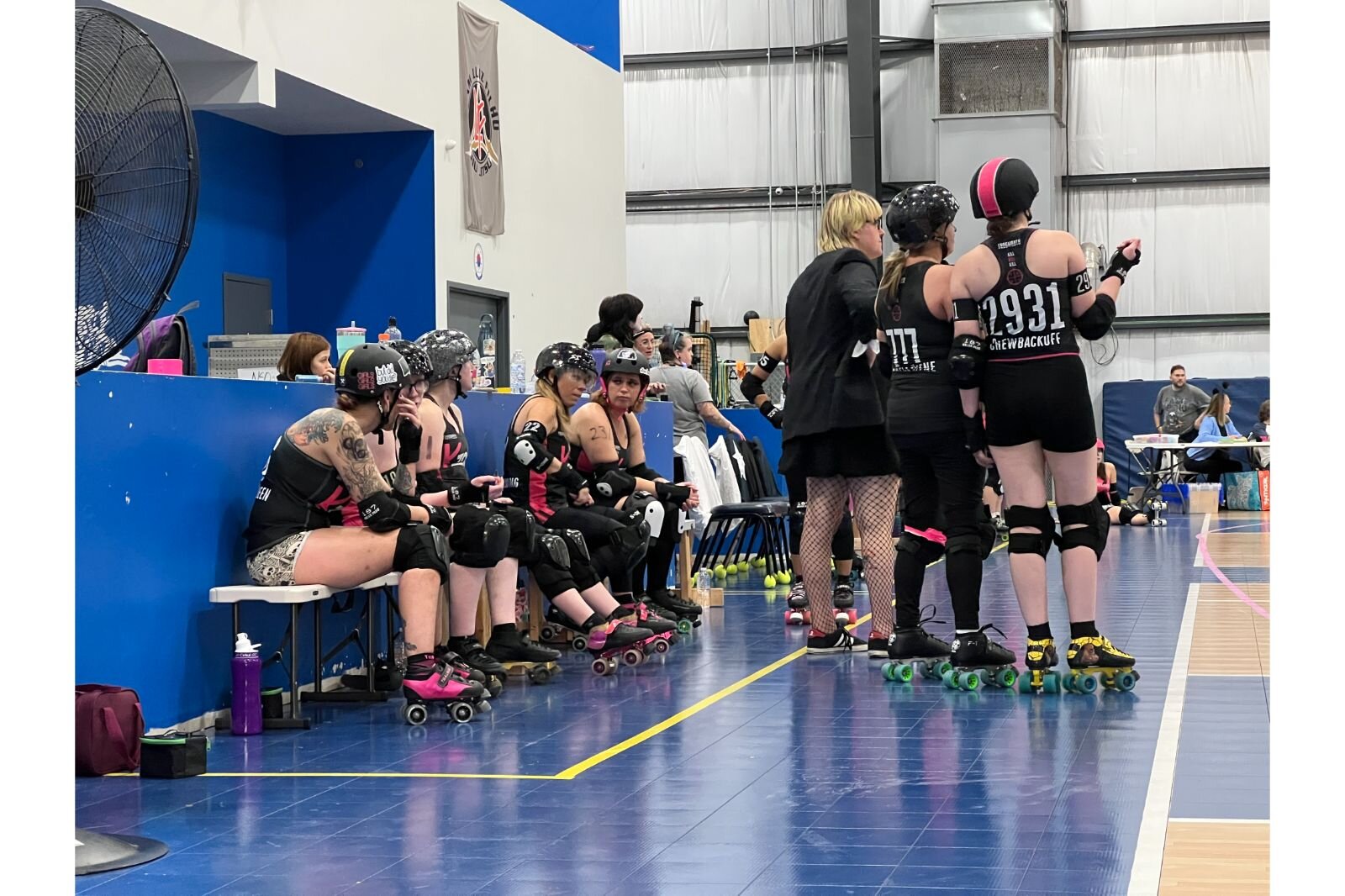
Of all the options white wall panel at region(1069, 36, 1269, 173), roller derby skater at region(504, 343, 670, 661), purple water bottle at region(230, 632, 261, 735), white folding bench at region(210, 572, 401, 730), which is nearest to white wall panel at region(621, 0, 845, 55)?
white wall panel at region(1069, 36, 1269, 173)

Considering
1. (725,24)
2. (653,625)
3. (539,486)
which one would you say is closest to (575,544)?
(539,486)

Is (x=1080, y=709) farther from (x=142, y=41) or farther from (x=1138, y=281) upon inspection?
(x=1138, y=281)

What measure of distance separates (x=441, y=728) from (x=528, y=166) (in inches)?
358

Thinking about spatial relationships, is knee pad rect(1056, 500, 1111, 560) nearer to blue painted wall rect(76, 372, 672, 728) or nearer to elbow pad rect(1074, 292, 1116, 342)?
elbow pad rect(1074, 292, 1116, 342)

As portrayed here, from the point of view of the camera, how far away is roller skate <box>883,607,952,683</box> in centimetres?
652

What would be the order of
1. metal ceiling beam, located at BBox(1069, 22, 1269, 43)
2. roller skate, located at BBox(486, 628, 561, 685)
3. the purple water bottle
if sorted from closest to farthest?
the purple water bottle
roller skate, located at BBox(486, 628, 561, 685)
metal ceiling beam, located at BBox(1069, 22, 1269, 43)

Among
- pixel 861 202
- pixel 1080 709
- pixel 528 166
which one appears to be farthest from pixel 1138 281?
pixel 1080 709

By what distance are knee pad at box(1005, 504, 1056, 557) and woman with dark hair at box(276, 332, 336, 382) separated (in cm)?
302

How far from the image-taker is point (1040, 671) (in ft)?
20.0

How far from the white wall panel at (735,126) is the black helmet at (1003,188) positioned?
17096 millimetres

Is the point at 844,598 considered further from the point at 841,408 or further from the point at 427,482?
the point at 427,482

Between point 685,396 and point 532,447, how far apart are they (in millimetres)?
4579

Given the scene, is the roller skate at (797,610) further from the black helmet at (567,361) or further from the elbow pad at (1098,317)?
the elbow pad at (1098,317)

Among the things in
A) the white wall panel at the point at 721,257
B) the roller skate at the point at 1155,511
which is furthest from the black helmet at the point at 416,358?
the white wall panel at the point at 721,257
